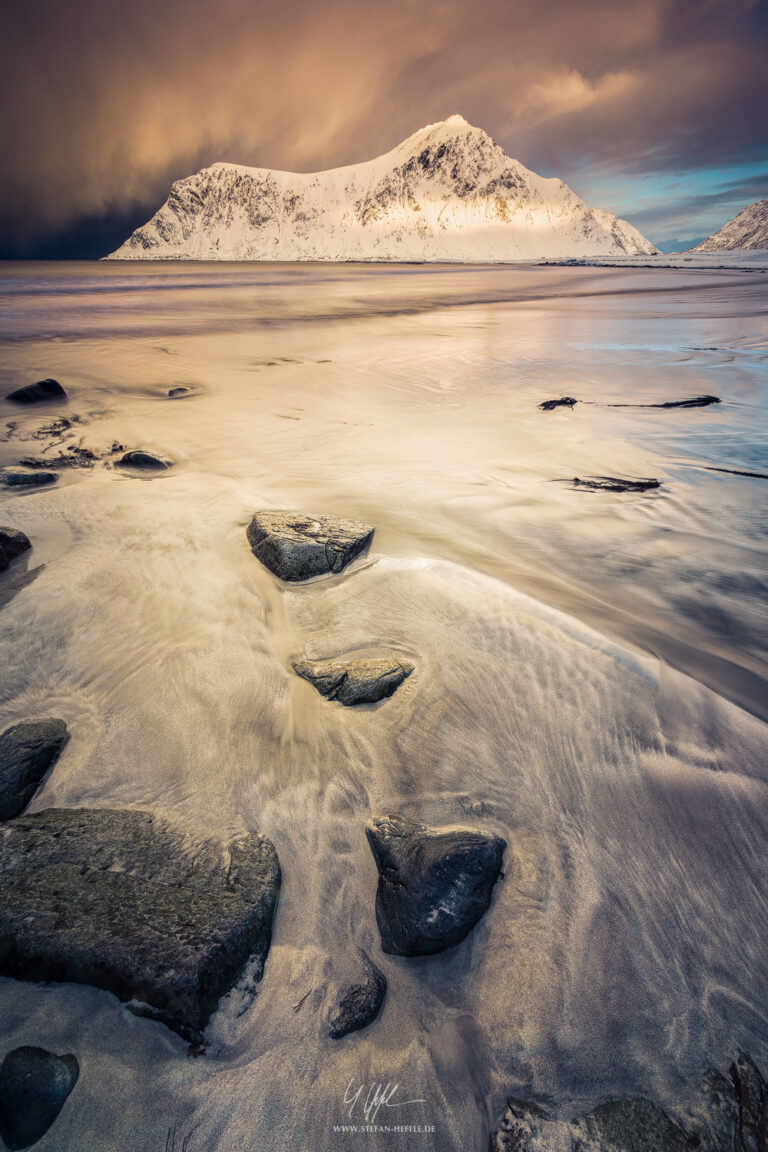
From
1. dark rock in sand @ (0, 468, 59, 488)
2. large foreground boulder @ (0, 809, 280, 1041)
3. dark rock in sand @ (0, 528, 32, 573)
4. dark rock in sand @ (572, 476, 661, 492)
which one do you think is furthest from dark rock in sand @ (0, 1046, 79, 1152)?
dark rock in sand @ (572, 476, 661, 492)

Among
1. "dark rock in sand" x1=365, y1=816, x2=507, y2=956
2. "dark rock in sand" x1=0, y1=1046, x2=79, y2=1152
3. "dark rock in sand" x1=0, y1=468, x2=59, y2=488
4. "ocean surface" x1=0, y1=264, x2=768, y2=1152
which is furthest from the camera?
"dark rock in sand" x1=0, y1=468, x2=59, y2=488

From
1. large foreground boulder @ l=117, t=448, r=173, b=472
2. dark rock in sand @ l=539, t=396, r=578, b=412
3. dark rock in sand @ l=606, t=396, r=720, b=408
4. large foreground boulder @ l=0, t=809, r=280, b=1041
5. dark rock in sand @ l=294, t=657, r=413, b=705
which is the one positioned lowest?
large foreground boulder @ l=0, t=809, r=280, b=1041

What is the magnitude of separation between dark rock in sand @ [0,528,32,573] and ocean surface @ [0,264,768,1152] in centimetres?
9

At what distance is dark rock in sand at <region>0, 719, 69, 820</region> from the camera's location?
165 cm

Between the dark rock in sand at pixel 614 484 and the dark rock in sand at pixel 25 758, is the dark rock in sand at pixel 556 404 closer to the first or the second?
the dark rock in sand at pixel 614 484

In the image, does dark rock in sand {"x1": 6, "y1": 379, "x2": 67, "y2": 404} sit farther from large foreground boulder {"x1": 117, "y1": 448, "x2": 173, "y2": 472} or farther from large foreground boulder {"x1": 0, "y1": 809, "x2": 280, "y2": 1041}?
large foreground boulder {"x1": 0, "y1": 809, "x2": 280, "y2": 1041}

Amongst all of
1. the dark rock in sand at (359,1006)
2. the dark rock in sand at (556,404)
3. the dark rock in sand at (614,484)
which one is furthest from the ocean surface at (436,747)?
the dark rock in sand at (556,404)

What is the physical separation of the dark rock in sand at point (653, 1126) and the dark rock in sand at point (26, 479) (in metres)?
4.65

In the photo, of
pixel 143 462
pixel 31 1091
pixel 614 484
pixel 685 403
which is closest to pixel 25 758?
pixel 31 1091

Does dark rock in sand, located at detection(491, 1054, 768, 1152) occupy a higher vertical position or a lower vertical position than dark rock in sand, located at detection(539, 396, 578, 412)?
lower

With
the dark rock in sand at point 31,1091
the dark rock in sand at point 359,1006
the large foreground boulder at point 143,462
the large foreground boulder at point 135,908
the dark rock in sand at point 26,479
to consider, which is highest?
the large foreground boulder at point 143,462

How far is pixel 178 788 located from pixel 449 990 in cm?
111

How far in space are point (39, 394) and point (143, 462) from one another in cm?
360

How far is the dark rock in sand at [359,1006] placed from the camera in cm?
122
